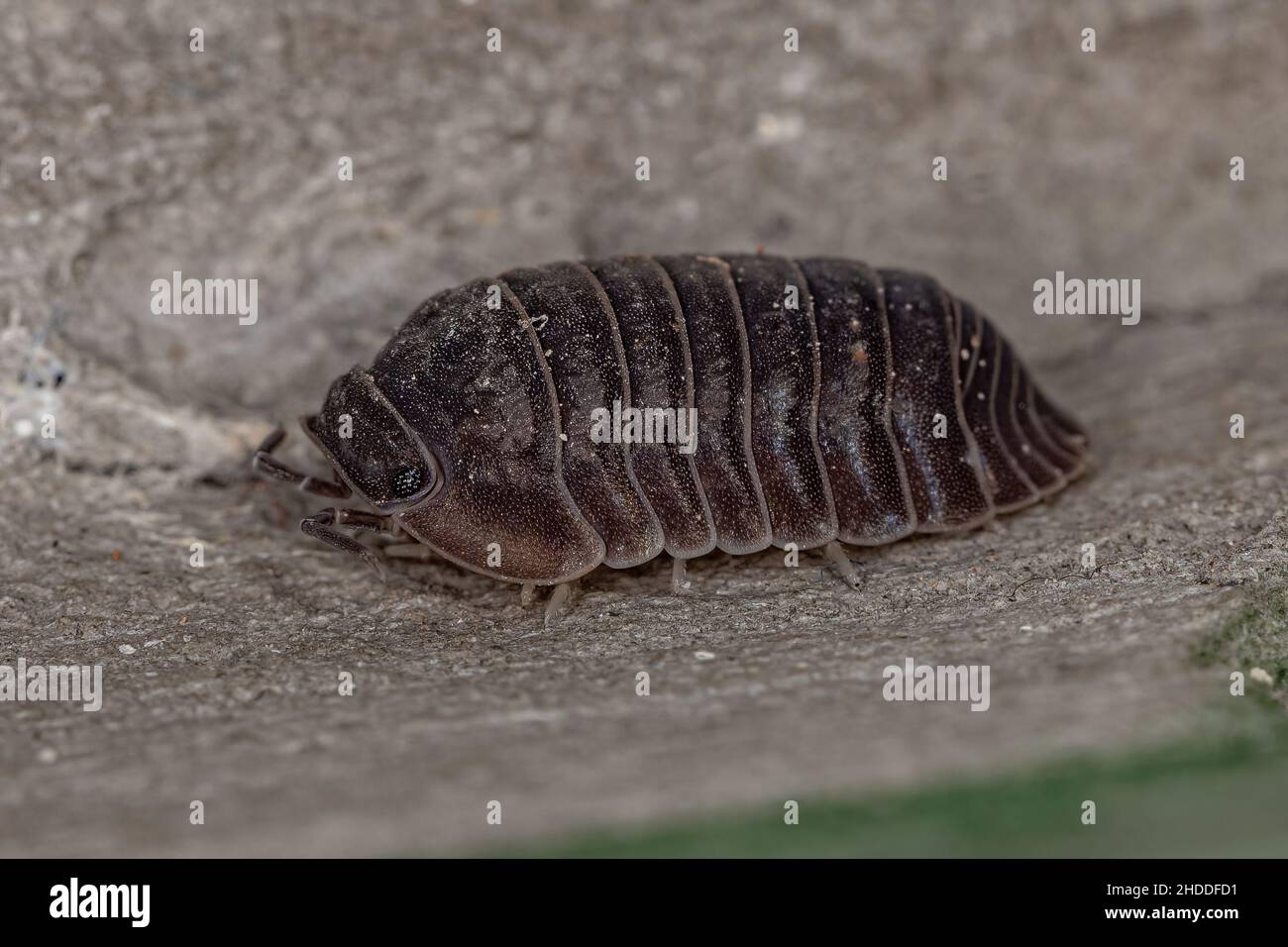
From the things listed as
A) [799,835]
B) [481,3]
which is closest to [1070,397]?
[799,835]

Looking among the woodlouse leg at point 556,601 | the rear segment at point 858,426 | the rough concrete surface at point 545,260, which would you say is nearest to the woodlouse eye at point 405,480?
the rough concrete surface at point 545,260

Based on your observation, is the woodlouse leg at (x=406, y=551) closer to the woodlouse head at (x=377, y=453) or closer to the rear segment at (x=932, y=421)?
the woodlouse head at (x=377, y=453)

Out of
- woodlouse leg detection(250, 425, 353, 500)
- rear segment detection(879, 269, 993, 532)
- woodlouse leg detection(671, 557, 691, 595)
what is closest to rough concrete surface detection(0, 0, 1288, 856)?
woodlouse leg detection(671, 557, 691, 595)

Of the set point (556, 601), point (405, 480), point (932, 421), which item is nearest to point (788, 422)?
point (932, 421)

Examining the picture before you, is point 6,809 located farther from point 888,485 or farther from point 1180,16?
point 1180,16

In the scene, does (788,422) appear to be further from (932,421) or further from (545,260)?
(545,260)
